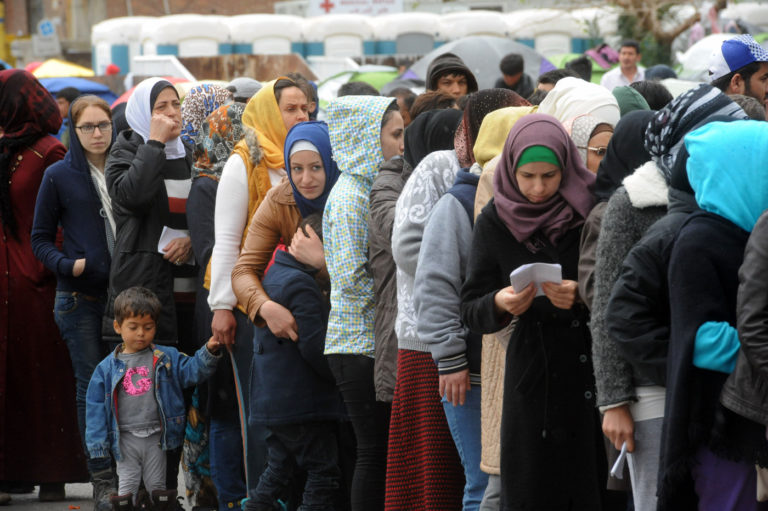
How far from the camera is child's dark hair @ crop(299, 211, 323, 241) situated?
5.83m

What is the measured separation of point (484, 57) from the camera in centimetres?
1595

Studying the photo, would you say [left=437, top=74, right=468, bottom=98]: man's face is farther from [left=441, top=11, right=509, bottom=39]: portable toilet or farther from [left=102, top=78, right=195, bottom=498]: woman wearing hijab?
[left=441, top=11, right=509, bottom=39]: portable toilet

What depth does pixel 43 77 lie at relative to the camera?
67.1ft

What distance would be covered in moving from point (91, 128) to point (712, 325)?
4.56 metres

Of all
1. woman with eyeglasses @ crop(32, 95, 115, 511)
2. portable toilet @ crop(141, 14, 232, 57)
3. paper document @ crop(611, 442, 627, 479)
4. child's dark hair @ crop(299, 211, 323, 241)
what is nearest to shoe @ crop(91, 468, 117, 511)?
woman with eyeglasses @ crop(32, 95, 115, 511)

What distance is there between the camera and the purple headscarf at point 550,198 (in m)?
4.30

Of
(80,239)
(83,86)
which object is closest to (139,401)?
(80,239)

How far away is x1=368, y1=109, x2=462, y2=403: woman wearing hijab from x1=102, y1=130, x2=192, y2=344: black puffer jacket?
5.50ft

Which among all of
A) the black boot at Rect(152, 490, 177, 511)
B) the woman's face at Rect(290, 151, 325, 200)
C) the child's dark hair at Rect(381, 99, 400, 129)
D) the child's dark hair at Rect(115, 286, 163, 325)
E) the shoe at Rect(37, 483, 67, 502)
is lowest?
the shoe at Rect(37, 483, 67, 502)

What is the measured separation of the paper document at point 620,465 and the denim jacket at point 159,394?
289cm

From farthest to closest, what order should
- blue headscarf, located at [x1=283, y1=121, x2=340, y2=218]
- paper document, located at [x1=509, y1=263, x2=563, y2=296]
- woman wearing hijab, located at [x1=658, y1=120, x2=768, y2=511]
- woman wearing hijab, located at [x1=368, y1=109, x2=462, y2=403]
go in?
blue headscarf, located at [x1=283, y1=121, x2=340, y2=218]
woman wearing hijab, located at [x1=368, y1=109, x2=462, y2=403]
paper document, located at [x1=509, y1=263, x2=563, y2=296]
woman wearing hijab, located at [x1=658, y1=120, x2=768, y2=511]

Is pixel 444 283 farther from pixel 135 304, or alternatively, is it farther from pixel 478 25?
pixel 478 25

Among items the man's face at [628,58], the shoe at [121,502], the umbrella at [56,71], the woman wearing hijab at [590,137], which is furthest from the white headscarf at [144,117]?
the umbrella at [56,71]

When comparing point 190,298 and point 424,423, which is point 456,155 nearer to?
point 424,423
